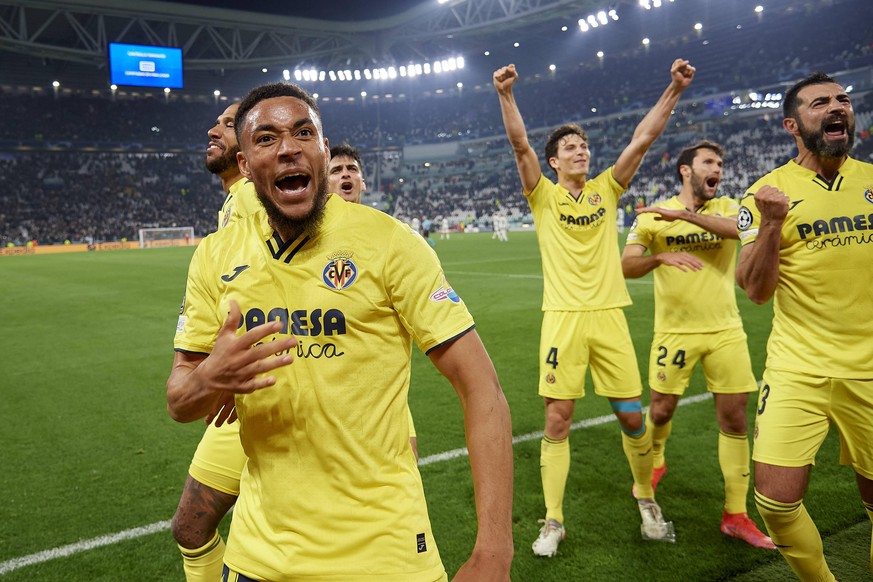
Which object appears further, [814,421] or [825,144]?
[825,144]

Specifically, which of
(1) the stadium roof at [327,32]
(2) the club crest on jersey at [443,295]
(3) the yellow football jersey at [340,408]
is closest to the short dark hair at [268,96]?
(3) the yellow football jersey at [340,408]

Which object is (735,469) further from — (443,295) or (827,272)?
(443,295)

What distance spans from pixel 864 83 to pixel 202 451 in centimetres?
5031

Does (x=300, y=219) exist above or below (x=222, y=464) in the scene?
above

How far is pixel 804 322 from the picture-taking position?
3350 mm

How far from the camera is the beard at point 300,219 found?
1969 millimetres

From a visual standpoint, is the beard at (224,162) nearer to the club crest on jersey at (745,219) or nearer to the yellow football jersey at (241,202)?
the yellow football jersey at (241,202)

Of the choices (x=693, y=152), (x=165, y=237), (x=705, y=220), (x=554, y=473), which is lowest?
(x=165, y=237)

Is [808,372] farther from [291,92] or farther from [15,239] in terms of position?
[15,239]

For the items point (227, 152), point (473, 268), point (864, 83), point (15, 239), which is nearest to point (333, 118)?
point (15, 239)

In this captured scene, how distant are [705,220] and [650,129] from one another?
0.83 m

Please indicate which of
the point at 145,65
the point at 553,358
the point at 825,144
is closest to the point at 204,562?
the point at 553,358

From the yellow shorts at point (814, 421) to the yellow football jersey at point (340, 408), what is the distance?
205cm

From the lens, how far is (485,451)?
1759 mm
